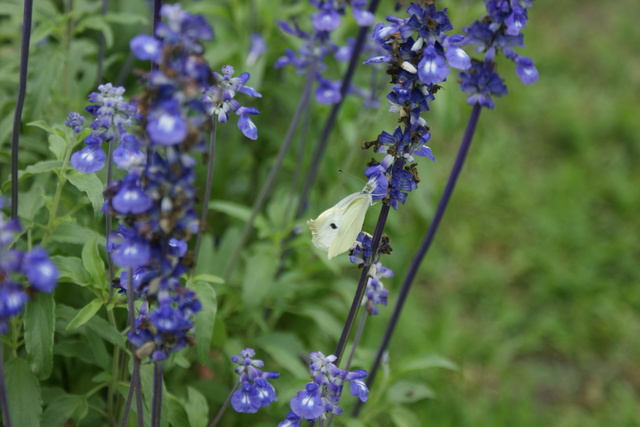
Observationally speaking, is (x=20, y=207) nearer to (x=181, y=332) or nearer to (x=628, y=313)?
(x=181, y=332)

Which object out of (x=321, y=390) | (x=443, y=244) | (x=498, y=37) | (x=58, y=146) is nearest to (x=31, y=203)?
(x=58, y=146)

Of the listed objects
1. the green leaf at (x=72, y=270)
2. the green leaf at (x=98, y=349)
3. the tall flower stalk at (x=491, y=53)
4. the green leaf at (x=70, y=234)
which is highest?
the tall flower stalk at (x=491, y=53)

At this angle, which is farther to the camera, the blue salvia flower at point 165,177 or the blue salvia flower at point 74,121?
the blue salvia flower at point 74,121

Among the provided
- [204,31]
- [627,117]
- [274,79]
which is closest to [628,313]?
[627,117]

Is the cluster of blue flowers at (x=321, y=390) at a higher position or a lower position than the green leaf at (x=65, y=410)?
higher

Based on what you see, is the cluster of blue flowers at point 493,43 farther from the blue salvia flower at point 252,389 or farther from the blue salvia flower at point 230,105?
the blue salvia flower at point 252,389

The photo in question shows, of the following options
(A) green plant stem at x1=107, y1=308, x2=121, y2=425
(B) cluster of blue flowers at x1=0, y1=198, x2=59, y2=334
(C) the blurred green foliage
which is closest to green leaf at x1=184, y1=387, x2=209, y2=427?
(C) the blurred green foliage

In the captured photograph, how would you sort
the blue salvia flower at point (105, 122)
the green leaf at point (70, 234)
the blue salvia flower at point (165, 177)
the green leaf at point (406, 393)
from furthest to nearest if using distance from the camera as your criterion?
the green leaf at point (406, 393) < the green leaf at point (70, 234) < the blue salvia flower at point (105, 122) < the blue salvia flower at point (165, 177)

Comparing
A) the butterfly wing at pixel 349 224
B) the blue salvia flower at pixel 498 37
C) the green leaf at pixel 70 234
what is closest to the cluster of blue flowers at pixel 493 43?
the blue salvia flower at pixel 498 37
